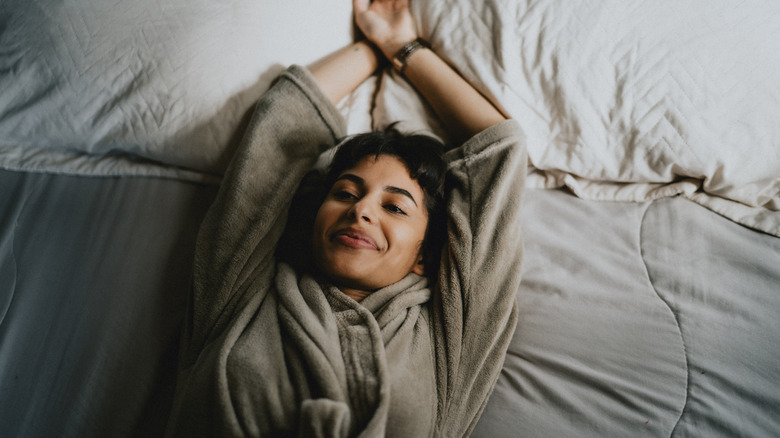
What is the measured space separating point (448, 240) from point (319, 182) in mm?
308

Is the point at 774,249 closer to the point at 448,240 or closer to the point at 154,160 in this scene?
the point at 448,240

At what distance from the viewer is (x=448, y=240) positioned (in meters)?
0.82

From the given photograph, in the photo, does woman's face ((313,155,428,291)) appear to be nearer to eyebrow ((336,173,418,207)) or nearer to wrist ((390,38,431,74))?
eyebrow ((336,173,418,207))

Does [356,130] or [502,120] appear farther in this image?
[356,130]

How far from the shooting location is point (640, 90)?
0.84m

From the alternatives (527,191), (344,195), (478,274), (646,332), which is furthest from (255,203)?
(646,332)

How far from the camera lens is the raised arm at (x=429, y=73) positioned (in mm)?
922

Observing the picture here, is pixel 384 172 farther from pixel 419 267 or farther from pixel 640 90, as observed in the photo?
pixel 640 90

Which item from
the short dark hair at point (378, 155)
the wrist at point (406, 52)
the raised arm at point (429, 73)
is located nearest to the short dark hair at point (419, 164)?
the short dark hair at point (378, 155)

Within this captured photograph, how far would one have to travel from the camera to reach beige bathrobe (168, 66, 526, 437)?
0.64 m

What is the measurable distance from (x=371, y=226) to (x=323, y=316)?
17 cm

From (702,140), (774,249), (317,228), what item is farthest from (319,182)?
(774,249)

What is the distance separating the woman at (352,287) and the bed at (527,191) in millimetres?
71

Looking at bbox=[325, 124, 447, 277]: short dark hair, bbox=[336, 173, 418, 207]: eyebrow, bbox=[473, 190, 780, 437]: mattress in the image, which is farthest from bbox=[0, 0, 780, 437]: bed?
bbox=[336, 173, 418, 207]: eyebrow
